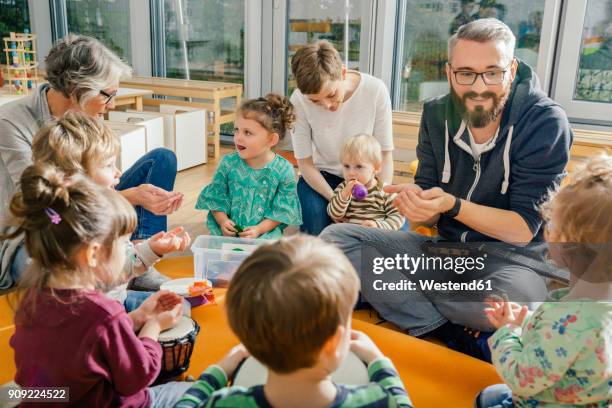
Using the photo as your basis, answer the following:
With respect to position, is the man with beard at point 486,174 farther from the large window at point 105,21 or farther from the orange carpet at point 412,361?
the large window at point 105,21

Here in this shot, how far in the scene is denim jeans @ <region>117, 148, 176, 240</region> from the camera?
2262 millimetres

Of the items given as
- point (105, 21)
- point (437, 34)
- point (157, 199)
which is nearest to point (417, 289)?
point (157, 199)

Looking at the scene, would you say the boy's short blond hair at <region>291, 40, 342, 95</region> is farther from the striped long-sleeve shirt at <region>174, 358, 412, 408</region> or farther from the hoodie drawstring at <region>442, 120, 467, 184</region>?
the striped long-sleeve shirt at <region>174, 358, 412, 408</region>

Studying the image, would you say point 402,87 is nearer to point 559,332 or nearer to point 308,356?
point 559,332

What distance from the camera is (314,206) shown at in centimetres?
240

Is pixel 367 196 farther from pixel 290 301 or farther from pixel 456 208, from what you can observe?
pixel 290 301

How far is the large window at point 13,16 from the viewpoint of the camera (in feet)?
15.4

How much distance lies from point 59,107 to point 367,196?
3.67 feet

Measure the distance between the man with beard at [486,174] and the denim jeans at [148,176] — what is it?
974mm

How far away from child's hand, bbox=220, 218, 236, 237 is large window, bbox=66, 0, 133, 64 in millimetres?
2873

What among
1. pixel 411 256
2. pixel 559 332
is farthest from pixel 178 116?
pixel 559 332

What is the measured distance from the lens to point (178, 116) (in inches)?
144

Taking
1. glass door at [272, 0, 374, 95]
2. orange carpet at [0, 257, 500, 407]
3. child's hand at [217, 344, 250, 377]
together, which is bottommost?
orange carpet at [0, 257, 500, 407]

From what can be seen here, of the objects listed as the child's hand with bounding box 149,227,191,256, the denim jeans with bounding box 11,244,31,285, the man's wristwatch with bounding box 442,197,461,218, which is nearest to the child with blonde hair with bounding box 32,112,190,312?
the child's hand with bounding box 149,227,191,256
